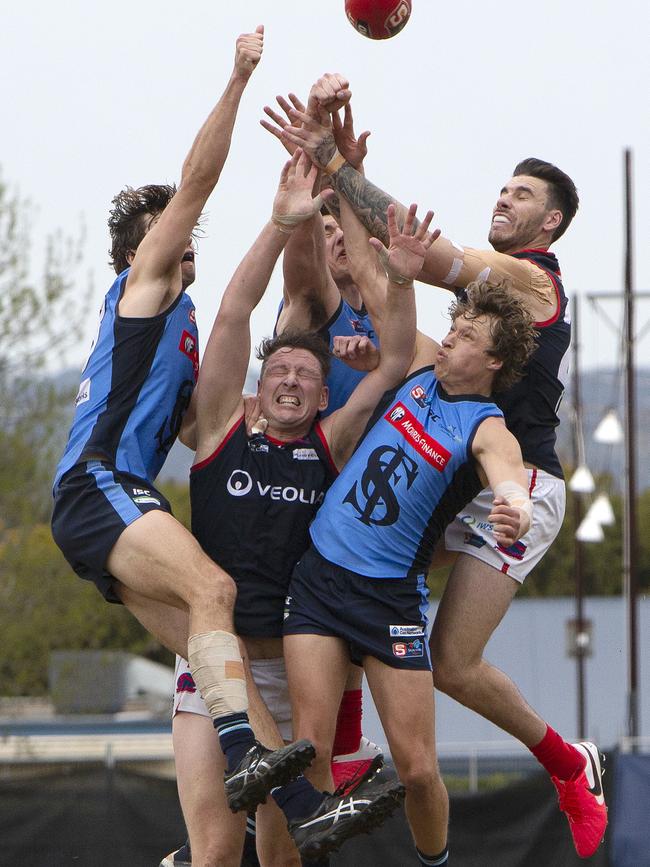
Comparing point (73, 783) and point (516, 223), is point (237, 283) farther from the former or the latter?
point (73, 783)

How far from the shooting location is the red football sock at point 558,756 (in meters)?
5.15

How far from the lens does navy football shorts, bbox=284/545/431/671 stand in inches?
173

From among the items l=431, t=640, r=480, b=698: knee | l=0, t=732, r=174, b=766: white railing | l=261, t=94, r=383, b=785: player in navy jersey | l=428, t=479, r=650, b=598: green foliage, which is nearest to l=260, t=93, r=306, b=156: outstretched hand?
l=261, t=94, r=383, b=785: player in navy jersey

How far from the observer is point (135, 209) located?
4949 mm

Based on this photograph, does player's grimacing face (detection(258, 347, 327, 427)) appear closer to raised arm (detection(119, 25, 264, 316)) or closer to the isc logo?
raised arm (detection(119, 25, 264, 316))

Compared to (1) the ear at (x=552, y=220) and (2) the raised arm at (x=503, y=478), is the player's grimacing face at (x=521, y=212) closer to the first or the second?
(1) the ear at (x=552, y=220)

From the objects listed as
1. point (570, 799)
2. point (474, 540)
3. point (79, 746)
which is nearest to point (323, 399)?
point (474, 540)

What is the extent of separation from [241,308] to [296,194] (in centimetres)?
44

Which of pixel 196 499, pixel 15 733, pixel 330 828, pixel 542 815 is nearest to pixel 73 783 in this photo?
pixel 542 815

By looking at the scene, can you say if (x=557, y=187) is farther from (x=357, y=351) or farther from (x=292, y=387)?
(x=292, y=387)

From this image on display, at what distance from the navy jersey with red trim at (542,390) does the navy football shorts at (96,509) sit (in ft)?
4.42

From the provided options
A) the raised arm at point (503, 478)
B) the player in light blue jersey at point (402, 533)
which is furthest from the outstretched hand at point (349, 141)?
the raised arm at point (503, 478)

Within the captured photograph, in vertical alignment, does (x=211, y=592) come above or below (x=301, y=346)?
below

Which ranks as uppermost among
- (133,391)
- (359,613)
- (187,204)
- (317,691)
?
(187,204)
